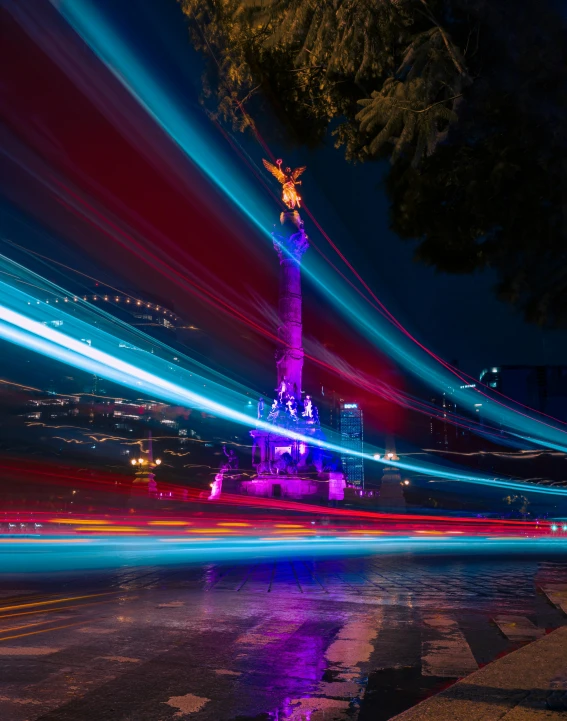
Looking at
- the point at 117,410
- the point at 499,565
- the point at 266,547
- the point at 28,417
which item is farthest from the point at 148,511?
the point at 117,410

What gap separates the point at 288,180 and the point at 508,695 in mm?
48628

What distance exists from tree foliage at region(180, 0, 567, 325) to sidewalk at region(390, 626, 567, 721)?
464cm

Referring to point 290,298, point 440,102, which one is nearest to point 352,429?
point 290,298

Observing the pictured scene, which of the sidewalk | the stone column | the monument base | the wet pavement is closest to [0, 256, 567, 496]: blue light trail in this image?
the monument base

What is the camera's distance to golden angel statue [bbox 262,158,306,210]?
49625mm

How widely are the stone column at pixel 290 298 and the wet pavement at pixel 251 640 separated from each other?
35.0 meters

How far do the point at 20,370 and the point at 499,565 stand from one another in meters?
75.2

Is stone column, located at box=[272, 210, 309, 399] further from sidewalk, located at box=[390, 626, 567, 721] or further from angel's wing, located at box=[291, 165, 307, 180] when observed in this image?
sidewalk, located at box=[390, 626, 567, 721]

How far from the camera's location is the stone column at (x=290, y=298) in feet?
153

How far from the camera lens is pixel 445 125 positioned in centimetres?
788

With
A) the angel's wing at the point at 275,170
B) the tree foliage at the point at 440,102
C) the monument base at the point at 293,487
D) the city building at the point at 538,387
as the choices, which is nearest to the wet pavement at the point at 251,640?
the tree foliage at the point at 440,102

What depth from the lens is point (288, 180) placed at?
50.0 m

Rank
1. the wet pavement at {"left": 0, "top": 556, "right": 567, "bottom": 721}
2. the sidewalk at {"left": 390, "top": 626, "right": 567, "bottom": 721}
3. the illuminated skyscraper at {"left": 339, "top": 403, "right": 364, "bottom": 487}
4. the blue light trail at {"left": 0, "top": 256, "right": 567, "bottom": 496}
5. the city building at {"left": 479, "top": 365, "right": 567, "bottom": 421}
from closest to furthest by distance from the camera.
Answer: the sidewalk at {"left": 390, "top": 626, "right": 567, "bottom": 721} < the wet pavement at {"left": 0, "top": 556, "right": 567, "bottom": 721} < the blue light trail at {"left": 0, "top": 256, "right": 567, "bottom": 496} < the city building at {"left": 479, "top": 365, "right": 567, "bottom": 421} < the illuminated skyscraper at {"left": 339, "top": 403, "right": 364, "bottom": 487}

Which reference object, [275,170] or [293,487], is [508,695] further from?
[275,170]
